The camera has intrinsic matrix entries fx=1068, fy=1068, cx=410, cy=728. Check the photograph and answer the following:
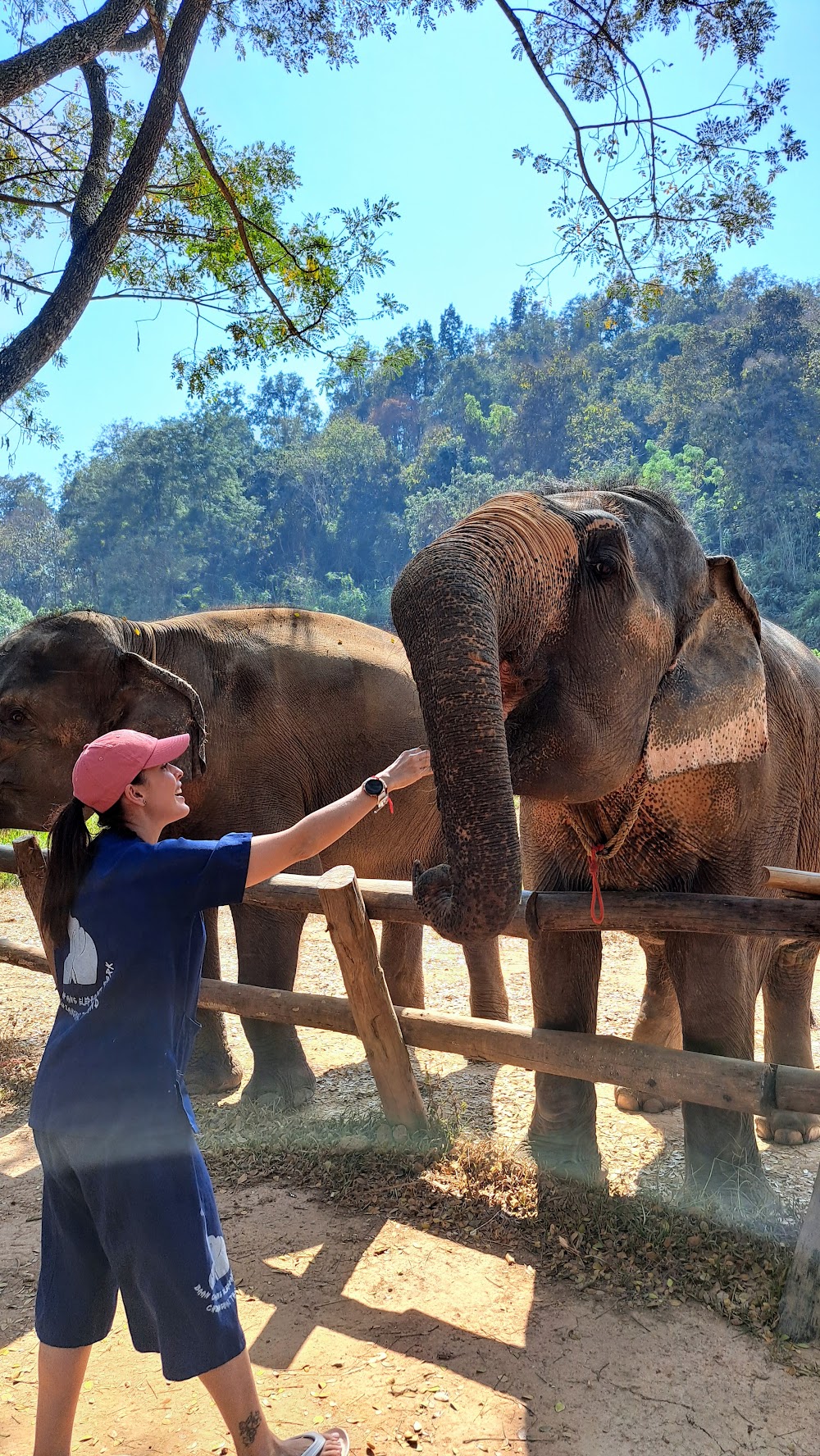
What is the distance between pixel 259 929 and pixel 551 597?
9.46ft

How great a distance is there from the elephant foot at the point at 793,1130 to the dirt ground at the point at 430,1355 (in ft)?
0.28

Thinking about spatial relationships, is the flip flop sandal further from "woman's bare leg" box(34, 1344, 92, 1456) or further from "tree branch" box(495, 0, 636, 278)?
"tree branch" box(495, 0, 636, 278)

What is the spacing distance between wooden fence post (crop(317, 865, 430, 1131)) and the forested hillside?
34017mm

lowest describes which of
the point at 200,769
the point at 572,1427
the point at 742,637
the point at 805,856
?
the point at 572,1427

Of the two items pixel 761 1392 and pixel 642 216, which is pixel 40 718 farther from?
pixel 642 216

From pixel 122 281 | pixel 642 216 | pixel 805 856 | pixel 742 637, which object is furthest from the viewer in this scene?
pixel 122 281

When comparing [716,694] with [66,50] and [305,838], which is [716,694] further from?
[66,50]

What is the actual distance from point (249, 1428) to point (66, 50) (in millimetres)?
6769

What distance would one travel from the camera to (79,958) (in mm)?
2244

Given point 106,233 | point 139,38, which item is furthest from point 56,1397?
point 139,38

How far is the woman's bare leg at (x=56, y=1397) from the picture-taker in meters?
2.30

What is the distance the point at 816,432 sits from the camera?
41.1m

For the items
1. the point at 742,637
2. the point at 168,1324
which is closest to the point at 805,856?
the point at 742,637

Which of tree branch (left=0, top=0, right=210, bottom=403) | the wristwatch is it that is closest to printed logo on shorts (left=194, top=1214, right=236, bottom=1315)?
the wristwatch
